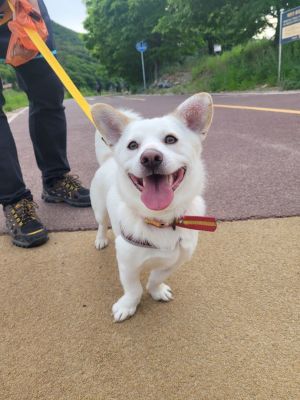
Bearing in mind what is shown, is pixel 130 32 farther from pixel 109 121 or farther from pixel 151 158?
pixel 151 158

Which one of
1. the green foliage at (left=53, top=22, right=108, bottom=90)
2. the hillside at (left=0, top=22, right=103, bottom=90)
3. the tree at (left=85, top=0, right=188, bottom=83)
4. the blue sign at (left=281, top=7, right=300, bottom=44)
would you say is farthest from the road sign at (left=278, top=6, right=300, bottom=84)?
the hillside at (left=0, top=22, right=103, bottom=90)

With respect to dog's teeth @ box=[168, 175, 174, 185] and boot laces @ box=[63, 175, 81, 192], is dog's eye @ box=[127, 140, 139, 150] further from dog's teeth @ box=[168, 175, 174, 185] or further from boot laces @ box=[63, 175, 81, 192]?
A: boot laces @ box=[63, 175, 81, 192]

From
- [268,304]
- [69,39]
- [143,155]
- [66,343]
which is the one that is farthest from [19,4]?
[69,39]

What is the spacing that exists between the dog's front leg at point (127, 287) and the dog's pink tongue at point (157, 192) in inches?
9.5

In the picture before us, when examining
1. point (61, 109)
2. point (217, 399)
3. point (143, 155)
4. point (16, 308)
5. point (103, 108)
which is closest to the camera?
point (217, 399)

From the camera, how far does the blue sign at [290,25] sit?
899 centimetres

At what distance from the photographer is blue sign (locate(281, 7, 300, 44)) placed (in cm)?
899

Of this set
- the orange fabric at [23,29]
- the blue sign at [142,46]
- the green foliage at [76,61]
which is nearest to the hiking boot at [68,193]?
the orange fabric at [23,29]

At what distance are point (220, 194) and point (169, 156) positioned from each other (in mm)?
1416

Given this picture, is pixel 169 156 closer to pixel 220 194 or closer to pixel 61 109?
pixel 220 194

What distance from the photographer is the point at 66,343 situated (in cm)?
144

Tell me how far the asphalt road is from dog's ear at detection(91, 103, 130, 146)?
93 cm

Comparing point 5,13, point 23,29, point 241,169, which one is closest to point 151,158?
point 23,29

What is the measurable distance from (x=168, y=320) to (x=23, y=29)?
5.52 feet
